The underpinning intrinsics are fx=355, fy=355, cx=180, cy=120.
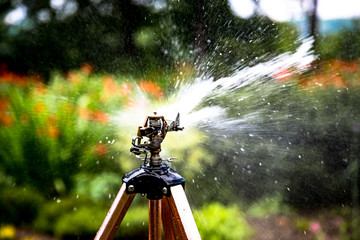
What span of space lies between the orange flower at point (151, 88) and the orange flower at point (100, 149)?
1.20ft

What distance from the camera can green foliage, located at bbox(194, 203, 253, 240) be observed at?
187 centimetres

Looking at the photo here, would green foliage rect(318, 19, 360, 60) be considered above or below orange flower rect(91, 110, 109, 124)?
above

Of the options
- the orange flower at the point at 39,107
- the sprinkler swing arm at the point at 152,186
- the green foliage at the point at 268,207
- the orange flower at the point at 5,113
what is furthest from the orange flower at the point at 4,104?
the green foliage at the point at 268,207

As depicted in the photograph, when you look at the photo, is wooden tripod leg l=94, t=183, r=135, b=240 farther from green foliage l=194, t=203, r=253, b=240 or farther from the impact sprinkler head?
green foliage l=194, t=203, r=253, b=240

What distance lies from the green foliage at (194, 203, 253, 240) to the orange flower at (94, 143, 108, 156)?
0.59 meters

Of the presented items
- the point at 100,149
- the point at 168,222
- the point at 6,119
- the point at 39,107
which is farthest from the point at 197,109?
the point at 6,119

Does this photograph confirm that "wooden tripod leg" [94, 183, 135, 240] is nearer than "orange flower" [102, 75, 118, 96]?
Yes

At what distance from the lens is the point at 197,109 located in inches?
64.8

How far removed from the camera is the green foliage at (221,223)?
1.87m

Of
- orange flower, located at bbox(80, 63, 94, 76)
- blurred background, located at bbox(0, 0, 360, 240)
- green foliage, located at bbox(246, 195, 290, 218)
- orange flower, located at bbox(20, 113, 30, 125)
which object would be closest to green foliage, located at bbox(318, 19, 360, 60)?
blurred background, located at bbox(0, 0, 360, 240)

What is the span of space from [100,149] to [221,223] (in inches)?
29.7

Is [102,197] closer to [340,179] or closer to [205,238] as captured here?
[205,238]

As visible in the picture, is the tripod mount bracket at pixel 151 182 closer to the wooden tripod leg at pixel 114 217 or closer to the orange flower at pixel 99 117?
the wooden tripod leg at pixel 114 217

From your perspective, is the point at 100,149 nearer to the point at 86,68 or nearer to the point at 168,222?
the point at 86,68
